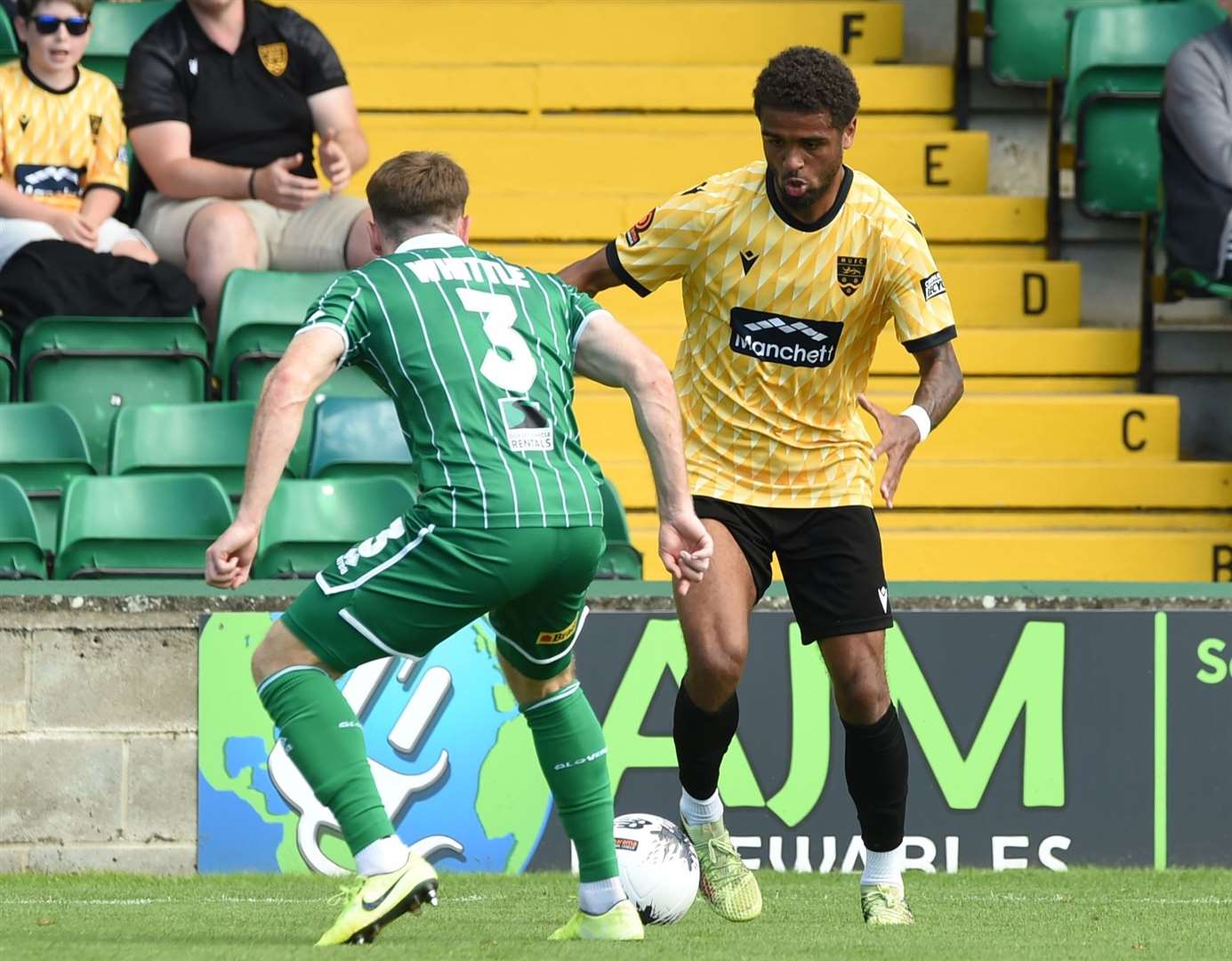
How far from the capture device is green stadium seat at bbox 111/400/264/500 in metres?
7.36

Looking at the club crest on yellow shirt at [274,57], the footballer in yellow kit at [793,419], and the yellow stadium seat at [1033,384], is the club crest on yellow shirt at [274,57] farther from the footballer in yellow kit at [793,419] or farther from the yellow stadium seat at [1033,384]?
the footballer in yellow kit at [793,419]

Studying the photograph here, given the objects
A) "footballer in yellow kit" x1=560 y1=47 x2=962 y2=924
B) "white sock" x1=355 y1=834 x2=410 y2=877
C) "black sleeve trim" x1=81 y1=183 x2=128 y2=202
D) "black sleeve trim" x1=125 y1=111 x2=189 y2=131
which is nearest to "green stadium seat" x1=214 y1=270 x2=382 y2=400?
"black sleeve trim" x1=81 y1=183 x2=128 y2=202

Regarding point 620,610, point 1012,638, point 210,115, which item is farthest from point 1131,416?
point 210,115

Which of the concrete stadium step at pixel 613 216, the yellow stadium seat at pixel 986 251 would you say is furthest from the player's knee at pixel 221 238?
the yellow stadium seat at pixel 986 251

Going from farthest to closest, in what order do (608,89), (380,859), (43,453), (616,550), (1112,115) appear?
(608,89), (1112,115), (43,453), (616,550), (380,859)

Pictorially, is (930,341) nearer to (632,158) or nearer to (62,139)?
(62,139)

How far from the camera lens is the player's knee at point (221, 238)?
830 cm

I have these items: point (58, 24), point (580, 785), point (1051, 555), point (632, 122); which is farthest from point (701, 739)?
point (632, 122)

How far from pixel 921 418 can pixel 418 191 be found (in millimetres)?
1365

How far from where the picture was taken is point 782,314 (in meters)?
5.03

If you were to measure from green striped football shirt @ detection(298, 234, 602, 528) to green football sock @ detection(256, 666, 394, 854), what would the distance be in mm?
418

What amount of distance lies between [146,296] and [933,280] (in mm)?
3893

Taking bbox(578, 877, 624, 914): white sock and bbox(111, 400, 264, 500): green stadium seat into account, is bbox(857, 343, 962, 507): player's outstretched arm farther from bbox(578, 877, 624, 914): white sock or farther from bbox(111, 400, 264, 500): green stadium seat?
bbox(111, 400, 264, 500): green stadium seat

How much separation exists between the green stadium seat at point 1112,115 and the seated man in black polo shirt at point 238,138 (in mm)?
3208
